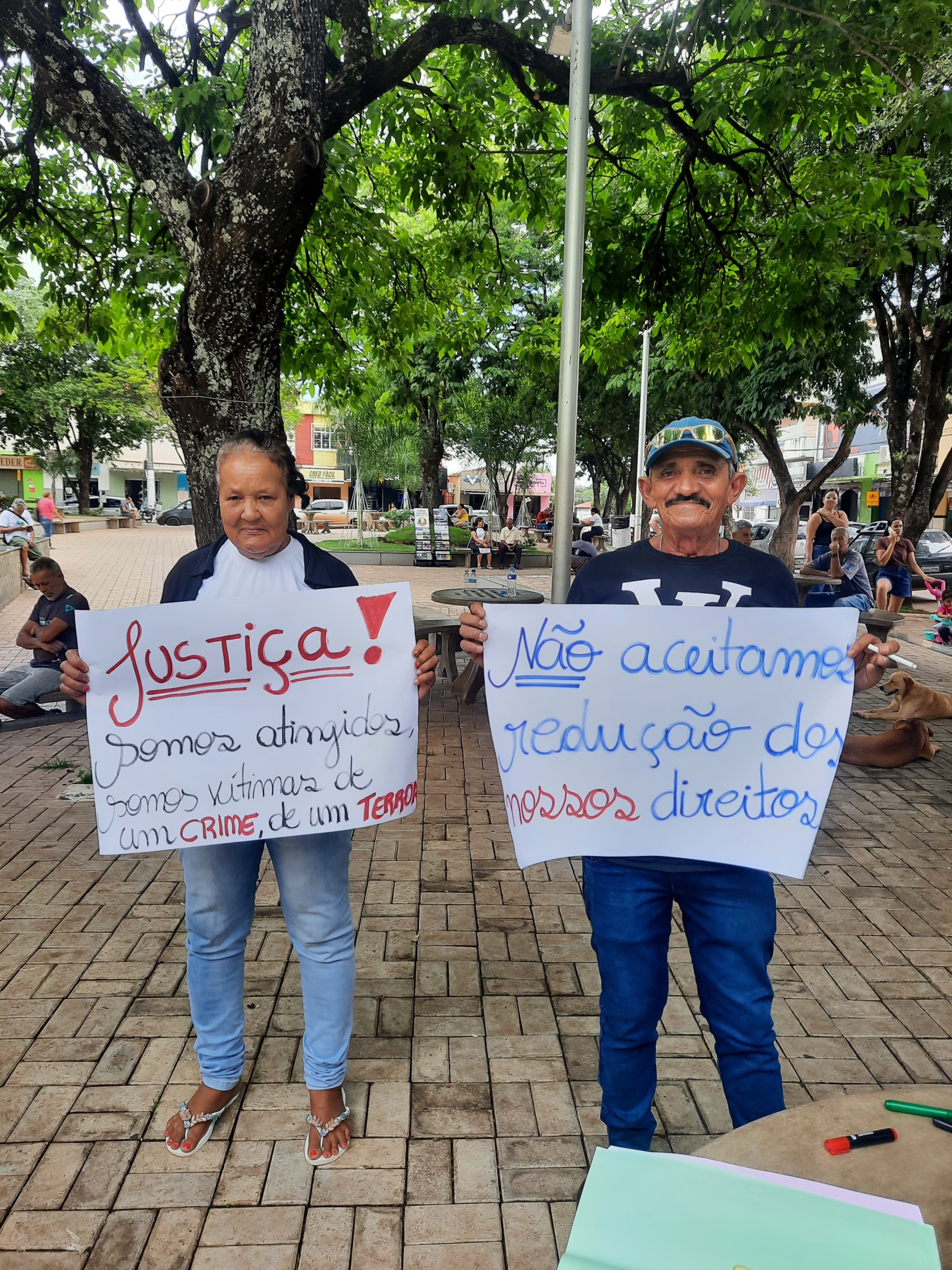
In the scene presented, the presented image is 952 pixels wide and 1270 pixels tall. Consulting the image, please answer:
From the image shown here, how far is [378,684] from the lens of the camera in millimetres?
2453

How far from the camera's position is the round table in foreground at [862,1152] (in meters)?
1.29

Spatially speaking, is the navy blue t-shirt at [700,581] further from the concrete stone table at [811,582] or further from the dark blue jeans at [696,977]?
the concrete stone table at [811,582]

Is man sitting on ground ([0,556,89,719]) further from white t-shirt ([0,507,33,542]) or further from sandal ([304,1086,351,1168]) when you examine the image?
white t-shirt ([0,507,33,542])

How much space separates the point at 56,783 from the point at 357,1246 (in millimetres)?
4515

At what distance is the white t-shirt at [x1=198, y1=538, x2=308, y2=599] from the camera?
245cm

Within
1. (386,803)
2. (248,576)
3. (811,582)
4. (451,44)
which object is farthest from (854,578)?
(248,576)

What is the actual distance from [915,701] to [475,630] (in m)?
5.71

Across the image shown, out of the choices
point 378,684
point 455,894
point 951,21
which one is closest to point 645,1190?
point 378,684

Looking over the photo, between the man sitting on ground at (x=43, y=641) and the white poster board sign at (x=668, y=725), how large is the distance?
5490mm

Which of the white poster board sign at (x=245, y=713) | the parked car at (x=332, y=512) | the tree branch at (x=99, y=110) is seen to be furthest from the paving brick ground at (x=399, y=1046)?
the parked car at (x=332, y=512)

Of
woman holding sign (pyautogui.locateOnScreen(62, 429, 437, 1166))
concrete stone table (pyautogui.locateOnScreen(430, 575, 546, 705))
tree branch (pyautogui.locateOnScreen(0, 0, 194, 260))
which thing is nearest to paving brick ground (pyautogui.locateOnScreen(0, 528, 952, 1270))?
woman holding sign (pyautogui.locateOnScreen(62, 429, 437, 1166))

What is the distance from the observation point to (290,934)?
8.07 ft

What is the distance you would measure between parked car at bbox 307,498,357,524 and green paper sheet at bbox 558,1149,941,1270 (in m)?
45.8

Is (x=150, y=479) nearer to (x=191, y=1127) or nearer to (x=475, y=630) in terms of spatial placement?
(x=191, y=1127)
